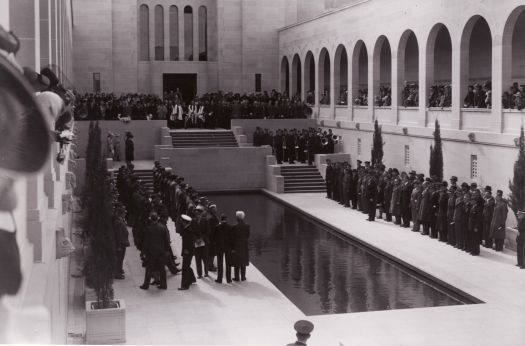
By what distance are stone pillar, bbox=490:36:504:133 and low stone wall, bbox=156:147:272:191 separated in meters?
12.2

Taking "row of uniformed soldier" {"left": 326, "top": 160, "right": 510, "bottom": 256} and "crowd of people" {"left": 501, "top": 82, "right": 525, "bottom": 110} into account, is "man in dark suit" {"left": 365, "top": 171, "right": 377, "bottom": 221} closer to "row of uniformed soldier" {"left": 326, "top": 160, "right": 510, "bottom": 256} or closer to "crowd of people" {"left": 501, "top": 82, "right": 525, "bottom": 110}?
"row of uniformed soldier" {"left": 326, "top": 160, "right": 510, "bottom": 256}

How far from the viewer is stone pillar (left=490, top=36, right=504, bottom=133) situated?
2159 centimetres

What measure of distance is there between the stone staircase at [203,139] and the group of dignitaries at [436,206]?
10.4m

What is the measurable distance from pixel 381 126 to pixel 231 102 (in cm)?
986

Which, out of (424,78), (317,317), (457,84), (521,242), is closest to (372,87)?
(424,78)

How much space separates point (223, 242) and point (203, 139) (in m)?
20.0

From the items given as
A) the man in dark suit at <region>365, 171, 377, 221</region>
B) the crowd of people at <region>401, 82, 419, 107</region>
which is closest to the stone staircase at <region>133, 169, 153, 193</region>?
the man in dark suit at <region>365, 171, 377, 221</region>

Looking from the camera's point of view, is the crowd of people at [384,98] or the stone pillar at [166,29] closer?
the crowd of people at [384,98]

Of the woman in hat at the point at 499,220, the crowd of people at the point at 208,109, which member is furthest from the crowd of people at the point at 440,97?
the crowd of people at the point at 208,109

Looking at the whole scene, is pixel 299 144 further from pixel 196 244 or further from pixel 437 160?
pixel 196 244

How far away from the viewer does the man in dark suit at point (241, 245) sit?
14.6 meters

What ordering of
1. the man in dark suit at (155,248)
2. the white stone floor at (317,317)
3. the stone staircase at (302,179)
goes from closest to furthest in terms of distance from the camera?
the white stone floor at (317,317)
the man in dark suit at (155,248)
the stone staircase at (302,179)

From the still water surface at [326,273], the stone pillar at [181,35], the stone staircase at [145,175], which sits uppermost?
the stone pillar at [181,35]

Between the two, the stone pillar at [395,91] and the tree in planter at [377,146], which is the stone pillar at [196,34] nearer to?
the stone pillar at [395,91]
